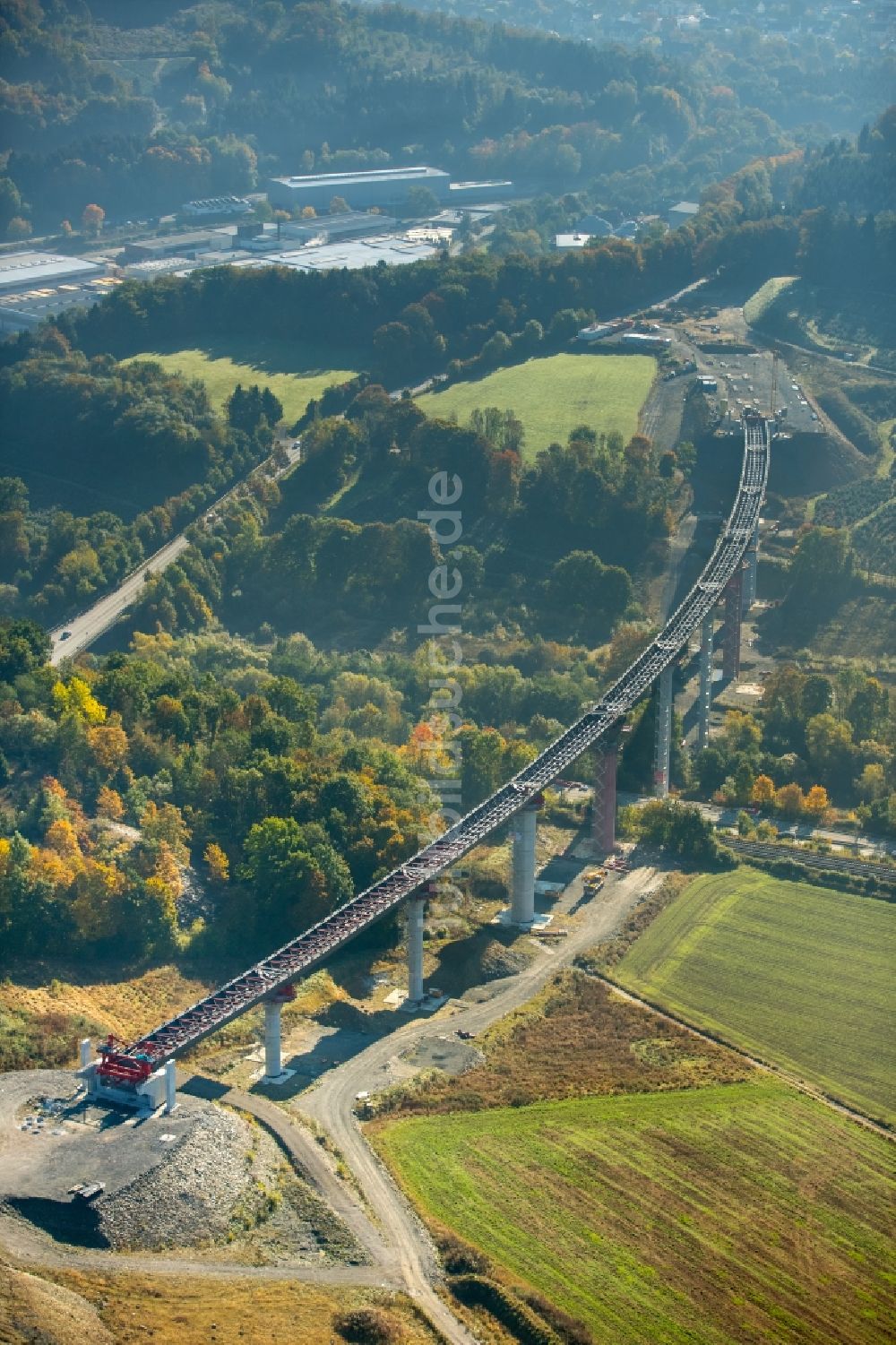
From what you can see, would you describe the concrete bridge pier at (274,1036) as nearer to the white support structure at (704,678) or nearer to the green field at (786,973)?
the green field at (786,973)

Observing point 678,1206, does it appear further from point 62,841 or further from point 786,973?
point 62,841

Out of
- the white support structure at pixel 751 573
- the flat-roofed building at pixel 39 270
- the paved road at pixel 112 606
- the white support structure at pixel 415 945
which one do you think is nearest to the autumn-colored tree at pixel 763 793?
the white support structure at pixel 751 573

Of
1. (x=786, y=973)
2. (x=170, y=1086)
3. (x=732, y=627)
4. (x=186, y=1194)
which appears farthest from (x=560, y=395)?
(x=186, y=1194)

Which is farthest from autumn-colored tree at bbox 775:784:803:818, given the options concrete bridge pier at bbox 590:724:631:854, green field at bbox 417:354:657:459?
green field at bbox 417:354:657:459

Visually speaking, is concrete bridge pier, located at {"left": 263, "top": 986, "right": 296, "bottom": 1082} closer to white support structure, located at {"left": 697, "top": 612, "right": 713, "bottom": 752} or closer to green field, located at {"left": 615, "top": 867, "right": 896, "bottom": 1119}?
green field, located at {"left": 615, "top": 867, "right": 896, "bottom": 1119}

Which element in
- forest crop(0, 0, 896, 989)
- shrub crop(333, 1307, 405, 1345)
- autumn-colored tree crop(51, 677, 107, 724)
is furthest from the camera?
autumn-colored tree crop(51, 677, 107, 724)

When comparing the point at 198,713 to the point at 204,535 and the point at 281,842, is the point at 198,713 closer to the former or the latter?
the point at 281,842

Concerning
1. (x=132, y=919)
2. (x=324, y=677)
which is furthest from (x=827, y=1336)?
(x=324, y=677)
